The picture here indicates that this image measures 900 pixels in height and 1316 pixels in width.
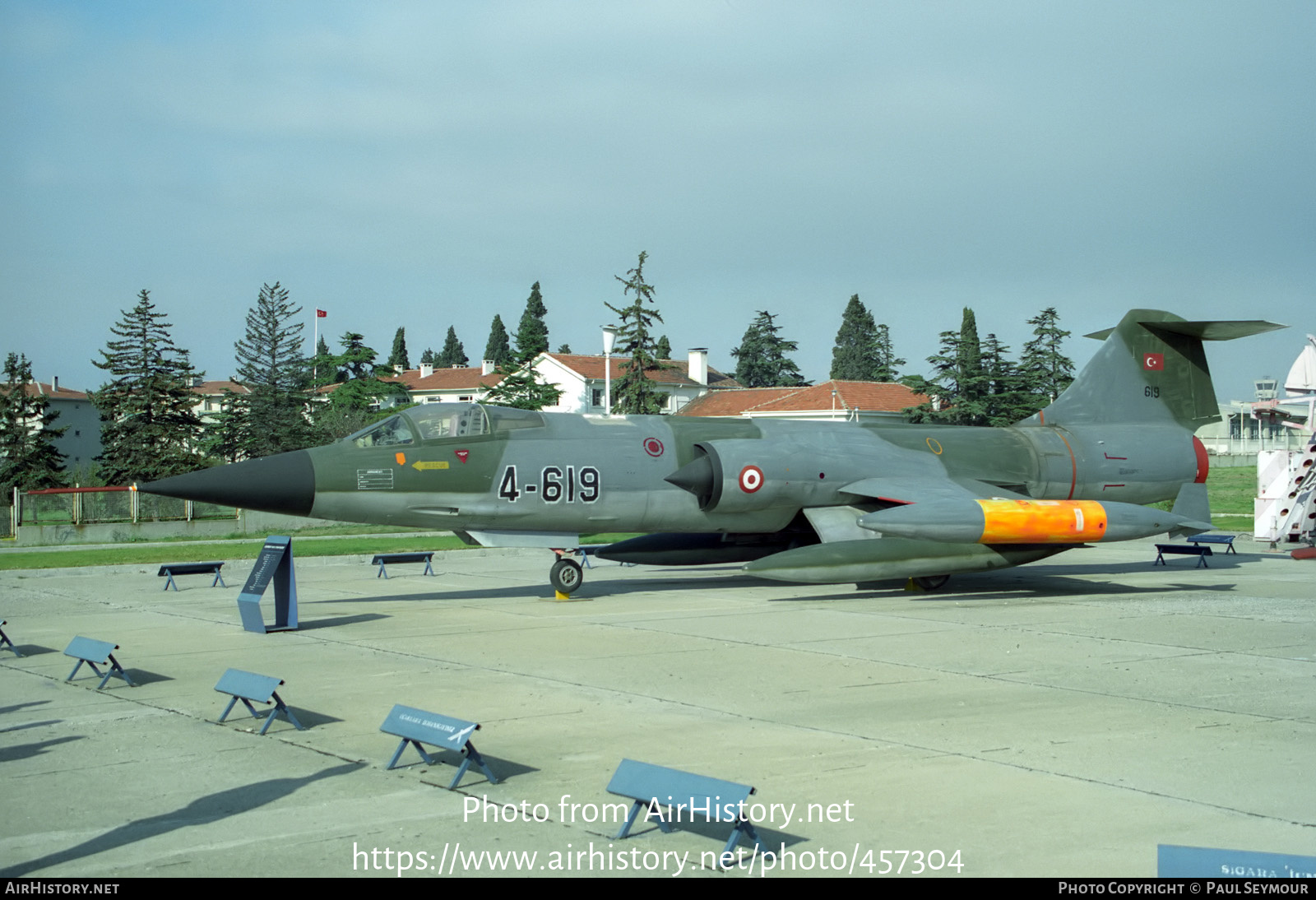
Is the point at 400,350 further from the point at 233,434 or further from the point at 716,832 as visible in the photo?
the point at 716,832

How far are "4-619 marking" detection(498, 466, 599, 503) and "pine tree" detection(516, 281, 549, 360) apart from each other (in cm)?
7983

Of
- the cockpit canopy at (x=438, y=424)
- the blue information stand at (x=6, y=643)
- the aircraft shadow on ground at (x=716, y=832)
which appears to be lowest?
the aircraft shadow on ground at (x=716, y=832)

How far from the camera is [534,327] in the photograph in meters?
102

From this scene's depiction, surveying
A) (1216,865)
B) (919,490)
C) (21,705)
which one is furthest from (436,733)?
(919,490)

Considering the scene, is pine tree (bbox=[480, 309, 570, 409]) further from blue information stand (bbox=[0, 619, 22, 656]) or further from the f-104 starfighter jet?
blue information stand (bbox=[0, 619, 22, 656])

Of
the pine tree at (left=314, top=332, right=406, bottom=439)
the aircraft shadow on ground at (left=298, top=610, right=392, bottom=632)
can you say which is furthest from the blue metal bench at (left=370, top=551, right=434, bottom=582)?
the pine tree at (left=314, top=332, right=406, bottom=439)

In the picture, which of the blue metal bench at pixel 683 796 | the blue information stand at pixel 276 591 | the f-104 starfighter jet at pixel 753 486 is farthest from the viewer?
the f-104 starfighter jet at pixel 753 486

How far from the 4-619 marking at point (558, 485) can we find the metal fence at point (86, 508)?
19.4m

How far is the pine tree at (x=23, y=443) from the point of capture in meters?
48.2

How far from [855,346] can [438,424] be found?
307ft

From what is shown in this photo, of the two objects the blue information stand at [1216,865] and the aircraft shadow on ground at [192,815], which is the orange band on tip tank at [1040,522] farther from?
the blue information stand at [1216,865]

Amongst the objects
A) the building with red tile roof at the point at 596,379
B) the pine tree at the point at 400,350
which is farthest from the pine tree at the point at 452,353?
the building with red tile roof at the point at 596,379

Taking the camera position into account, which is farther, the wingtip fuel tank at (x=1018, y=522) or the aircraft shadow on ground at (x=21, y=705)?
the wingtip fuel tank at (x=1018, y=522)
